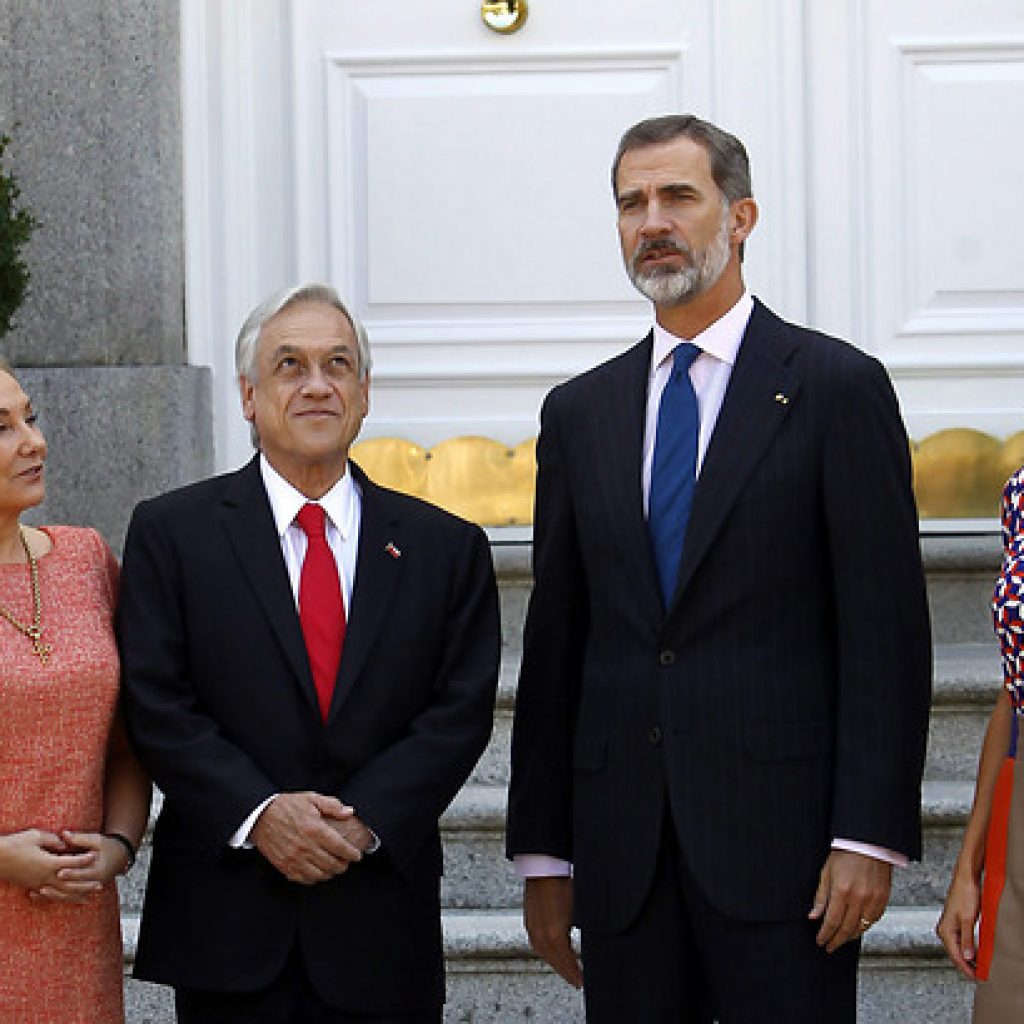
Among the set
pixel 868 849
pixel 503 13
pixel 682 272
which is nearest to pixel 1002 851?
pixel 868 849

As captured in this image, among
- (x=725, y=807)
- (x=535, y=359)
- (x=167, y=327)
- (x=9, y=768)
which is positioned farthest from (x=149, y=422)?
(x=725, y=807)

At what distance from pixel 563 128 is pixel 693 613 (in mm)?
2335

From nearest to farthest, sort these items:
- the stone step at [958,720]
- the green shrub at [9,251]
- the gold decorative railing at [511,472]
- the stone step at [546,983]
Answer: the stone step at [546,983] < the green shrub at [9,251] < the stone step at [958,720] < the gold decorative railing at [511,472]

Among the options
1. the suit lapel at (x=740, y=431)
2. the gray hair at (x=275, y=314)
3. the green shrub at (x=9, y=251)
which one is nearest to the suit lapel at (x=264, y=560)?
the gray hair at (x=275, y=314)

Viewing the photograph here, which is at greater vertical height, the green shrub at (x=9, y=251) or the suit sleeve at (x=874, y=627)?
the green shrub at (x=9, y=251)

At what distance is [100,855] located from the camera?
3021mm

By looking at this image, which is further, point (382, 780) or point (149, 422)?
point (149, 422)

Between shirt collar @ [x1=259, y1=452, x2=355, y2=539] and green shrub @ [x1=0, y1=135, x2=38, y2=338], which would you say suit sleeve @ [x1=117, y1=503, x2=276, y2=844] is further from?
green shrub @ [x1=0, y1=135, x2=38, y2=338]

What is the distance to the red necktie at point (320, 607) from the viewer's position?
3.09 metres

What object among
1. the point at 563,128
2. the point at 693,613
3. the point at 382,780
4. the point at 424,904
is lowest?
the point at 424,904

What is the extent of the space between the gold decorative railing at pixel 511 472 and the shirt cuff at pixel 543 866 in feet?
6.16

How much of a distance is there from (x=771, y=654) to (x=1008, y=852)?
0.42 m

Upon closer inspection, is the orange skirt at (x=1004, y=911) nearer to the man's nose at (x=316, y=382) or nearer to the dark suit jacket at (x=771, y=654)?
the dark suit jacket at (x=771, y=654)

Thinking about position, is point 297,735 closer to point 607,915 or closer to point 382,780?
point 382,780
